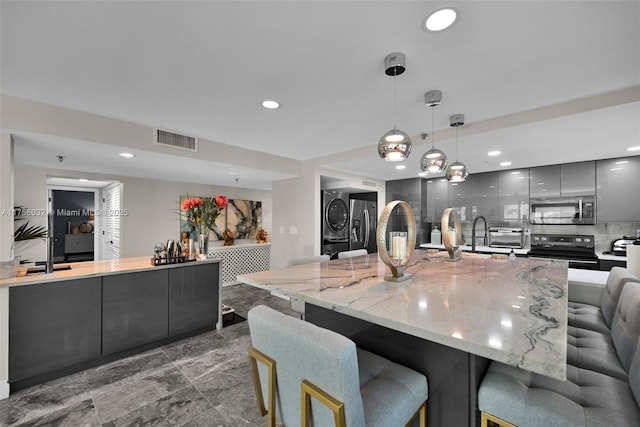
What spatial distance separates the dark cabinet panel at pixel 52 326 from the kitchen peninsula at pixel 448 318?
77.7 inches

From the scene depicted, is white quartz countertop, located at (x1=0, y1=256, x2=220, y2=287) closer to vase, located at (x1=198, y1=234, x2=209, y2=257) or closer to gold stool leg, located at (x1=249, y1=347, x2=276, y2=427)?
vase, located at (x1=198, y1=234, x2=209, y2=257)

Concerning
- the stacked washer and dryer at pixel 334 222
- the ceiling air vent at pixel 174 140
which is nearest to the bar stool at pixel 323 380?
the ceiling air vent at pixel 174 140

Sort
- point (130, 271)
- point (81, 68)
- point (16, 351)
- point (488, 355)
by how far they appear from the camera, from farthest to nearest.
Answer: point (130, 271), point (16, 351), point (81, 68), point (488, 355)

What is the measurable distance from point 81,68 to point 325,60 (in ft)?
5.21

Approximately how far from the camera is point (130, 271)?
8.77 ft

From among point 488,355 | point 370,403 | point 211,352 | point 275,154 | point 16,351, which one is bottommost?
point 211,352

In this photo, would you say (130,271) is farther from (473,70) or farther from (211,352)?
(473,70)

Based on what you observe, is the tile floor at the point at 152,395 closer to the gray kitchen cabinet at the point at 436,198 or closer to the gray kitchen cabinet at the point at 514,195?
the gray kitchen cabinet at the point at 436,198

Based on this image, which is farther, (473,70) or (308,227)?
(308,227)

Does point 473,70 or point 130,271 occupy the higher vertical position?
point 473,70

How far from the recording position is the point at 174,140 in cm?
300

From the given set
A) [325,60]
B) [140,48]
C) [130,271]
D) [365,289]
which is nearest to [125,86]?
[140,48]

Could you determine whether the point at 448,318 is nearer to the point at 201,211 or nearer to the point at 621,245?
the point at 201,211

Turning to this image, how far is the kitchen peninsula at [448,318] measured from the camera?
0.77 m
